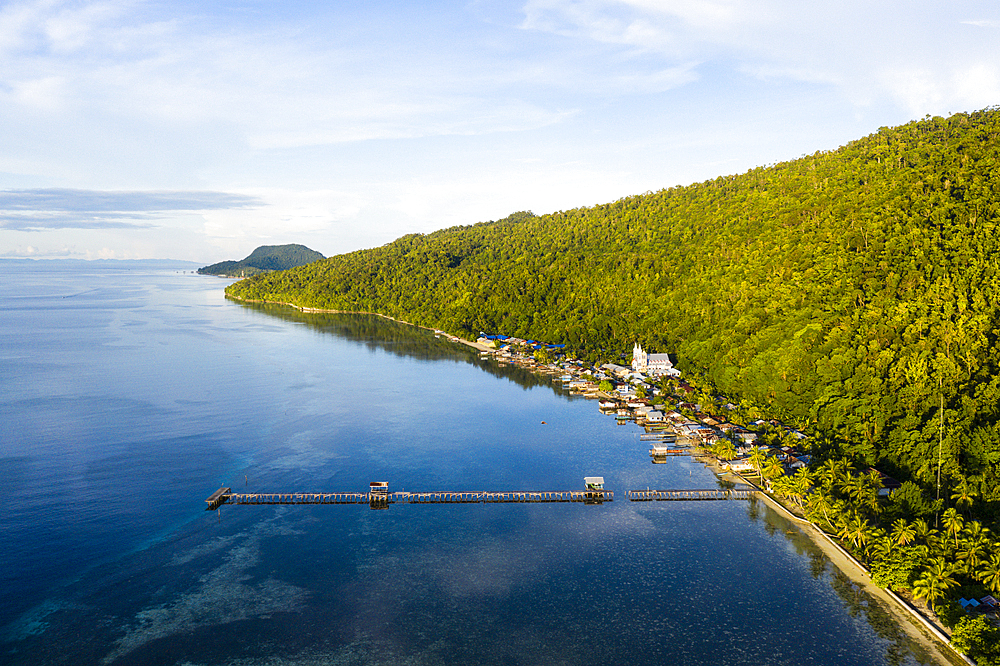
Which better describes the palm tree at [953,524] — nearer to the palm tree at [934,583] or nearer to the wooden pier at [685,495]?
the palm tree at [934,583]

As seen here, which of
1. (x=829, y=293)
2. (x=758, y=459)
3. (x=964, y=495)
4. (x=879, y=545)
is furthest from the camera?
(x=829, y=293)

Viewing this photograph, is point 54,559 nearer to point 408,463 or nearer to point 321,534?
point 321,534

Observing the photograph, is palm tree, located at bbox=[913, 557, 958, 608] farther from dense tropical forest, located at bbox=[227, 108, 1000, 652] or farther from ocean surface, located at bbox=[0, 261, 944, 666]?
dense tropical forest, located at bbox=[227, 108, 1000, 652]

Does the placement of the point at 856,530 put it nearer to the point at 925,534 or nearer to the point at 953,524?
the point at 925,534

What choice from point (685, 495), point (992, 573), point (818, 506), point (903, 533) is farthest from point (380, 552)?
point (992, 573)

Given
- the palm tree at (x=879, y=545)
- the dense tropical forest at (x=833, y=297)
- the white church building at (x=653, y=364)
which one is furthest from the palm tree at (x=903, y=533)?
the white church building at (x=653, y=364)

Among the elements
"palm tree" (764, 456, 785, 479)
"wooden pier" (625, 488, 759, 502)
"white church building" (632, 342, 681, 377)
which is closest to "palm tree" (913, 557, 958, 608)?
"palm tree" (764, 456, 785, 479)
